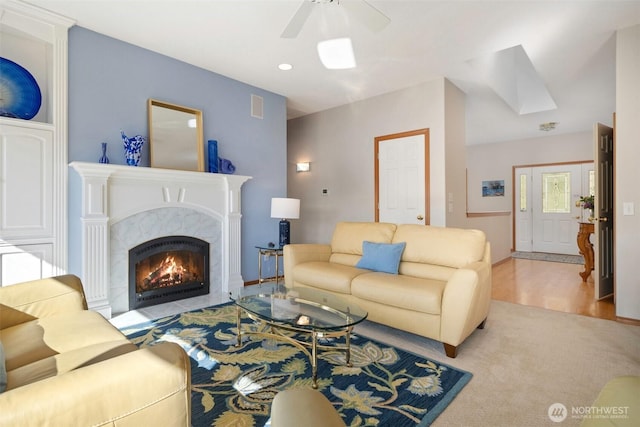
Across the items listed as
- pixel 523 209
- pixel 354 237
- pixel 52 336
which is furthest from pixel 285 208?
pixel 523 209

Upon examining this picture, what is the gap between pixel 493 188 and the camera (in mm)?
8367

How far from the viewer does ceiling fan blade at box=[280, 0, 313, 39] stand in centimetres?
221

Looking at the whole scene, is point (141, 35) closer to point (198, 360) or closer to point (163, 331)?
point (163, 331)

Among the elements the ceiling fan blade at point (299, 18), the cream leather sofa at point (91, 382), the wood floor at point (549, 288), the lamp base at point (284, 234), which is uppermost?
the ceiling fan blade at point (299, 18)

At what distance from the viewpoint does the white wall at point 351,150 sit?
4.34 m

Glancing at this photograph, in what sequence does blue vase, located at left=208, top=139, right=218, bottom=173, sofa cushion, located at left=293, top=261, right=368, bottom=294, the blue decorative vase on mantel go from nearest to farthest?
sofa cushion, located at left=293, top=261, right=368, bottom=294
the blue decorative vase on mantel
blue vase, located at left=208, top=139, right=218, bottom=173

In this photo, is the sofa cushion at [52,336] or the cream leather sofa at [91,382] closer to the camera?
the cream leather sofa at [91,382]

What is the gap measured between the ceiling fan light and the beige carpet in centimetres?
287

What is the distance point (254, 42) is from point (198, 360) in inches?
120

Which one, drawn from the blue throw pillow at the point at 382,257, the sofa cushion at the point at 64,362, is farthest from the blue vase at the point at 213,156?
the sofa cushion at the point at 64,362

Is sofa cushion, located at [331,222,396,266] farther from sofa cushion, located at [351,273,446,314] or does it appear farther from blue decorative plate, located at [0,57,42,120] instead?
blue decorative plate, located at [0,57,42,120]

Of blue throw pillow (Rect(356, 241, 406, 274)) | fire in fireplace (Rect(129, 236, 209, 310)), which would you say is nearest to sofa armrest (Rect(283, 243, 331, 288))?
blue throw pillow (Rect(356, 241, 406, 274))

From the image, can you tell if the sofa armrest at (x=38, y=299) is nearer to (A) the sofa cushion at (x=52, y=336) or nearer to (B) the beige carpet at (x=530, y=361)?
(A) the sofa cushion at (x=52, y=336)

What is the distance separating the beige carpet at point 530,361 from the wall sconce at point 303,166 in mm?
3533
